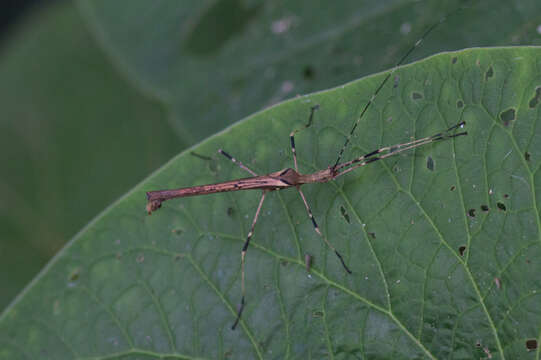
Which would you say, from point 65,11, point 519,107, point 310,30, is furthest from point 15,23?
point 519,107

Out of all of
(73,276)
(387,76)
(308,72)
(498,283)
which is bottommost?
(498,283)

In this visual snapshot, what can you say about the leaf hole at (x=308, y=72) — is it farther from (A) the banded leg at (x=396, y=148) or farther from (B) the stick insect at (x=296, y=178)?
(A) the banded leg at (x=396, y=148)

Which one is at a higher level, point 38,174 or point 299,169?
point 38,174

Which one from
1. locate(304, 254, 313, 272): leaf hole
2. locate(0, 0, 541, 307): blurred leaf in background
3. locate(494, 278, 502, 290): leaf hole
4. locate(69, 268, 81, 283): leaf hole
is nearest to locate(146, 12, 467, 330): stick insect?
locate(304, 254, 313, 272): leaf hole

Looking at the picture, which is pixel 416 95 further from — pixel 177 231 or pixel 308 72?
pixel 177 231

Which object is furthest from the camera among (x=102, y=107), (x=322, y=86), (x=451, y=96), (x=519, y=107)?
(x=102, y=107)

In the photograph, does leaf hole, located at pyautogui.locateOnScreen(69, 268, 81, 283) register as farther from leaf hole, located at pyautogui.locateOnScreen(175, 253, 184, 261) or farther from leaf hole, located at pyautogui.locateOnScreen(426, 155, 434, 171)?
leaf hole, located at pyautogui.locateOnScreen(426, 155, 434, 171)

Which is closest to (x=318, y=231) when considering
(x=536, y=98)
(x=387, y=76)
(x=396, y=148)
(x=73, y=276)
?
(x=396, y=148)

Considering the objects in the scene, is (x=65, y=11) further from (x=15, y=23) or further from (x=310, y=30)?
(x=310, y=30)
